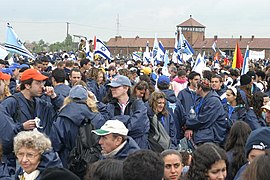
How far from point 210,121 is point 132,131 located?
1693 millimetres

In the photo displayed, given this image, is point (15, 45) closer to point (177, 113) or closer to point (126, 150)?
point (177, 113)

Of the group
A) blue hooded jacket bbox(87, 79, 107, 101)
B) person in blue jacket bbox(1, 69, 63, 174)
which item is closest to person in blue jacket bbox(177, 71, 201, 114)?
blue hooded jacket bbox(87, 79, 107, 101)

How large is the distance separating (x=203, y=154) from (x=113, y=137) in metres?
1.03

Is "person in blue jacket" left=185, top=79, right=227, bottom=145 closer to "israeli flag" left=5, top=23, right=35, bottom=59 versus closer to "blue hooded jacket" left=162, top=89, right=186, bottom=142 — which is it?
"blue hooded jacket" left=162, top=89, right=186, bottom=142

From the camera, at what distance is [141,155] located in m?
3.26

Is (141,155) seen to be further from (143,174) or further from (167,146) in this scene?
(167,146)

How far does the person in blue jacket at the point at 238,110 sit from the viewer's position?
22.0ft

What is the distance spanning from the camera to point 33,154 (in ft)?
14.0

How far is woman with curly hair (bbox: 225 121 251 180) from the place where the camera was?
4.77 meters

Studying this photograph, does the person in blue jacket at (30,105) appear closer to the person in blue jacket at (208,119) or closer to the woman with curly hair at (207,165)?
→ the woman with curly hair at (207,165)

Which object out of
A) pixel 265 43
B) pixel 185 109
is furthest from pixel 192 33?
pixel 185 109

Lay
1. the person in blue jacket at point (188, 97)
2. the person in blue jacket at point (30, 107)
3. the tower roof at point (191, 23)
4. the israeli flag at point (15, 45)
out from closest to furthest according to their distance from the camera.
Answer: the person in blue jacket at point (30, 107)
the person in blue jacket at point (188, 97)
the israeli flag at point (15, 45)
the tower roof at point (191, 23)

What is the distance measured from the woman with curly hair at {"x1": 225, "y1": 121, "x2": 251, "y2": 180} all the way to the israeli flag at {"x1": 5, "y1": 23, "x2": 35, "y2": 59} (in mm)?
7972

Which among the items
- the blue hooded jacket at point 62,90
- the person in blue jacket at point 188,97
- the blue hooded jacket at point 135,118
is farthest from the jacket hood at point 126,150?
the person in blue jacket at point 188,97
